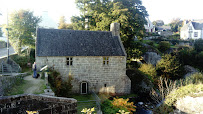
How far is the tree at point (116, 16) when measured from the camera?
2680cm

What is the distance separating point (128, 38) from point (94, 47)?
9067mm

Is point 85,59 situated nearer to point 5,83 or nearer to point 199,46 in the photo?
point 5,83

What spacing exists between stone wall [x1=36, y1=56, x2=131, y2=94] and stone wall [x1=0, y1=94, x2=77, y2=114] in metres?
12.2

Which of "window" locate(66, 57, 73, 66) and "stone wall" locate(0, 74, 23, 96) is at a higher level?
"window" locate(66, 57, 73, 66)

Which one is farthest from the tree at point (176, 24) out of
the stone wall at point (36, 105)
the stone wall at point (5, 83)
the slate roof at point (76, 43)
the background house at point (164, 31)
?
the stone wall at point (36, 105)

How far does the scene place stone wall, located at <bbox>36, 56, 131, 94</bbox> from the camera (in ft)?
65.5

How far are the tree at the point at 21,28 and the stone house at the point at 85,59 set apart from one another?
6.95 m

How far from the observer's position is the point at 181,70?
2900 centimetres

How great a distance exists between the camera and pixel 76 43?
854 inches

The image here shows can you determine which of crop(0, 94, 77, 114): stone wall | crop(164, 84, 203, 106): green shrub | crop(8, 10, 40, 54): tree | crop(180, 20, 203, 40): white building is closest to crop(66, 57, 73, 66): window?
crop(8, 10, 40, 54): tree

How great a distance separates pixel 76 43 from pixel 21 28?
36.1 ft

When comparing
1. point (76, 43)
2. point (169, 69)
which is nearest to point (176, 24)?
point (169, 69)

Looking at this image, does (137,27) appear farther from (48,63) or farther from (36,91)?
(36,91)

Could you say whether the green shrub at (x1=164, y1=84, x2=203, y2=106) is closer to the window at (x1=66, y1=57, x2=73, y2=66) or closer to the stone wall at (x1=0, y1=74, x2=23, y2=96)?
the window at (x1=66, y1=57, x2=73, y2=66)
